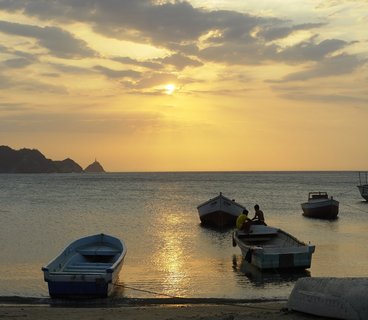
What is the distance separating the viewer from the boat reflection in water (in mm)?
18688

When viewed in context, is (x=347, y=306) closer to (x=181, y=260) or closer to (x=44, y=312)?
(x=44, y=312)

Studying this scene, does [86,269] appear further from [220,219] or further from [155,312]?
[220,219]

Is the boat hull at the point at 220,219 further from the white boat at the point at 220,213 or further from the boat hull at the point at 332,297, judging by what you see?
the boat hull at the point at 332,297

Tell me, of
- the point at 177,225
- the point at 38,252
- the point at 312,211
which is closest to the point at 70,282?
the point at 38,252

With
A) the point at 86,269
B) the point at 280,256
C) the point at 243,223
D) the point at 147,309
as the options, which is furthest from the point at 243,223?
the point at 147,309

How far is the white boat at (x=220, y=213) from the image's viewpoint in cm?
4097

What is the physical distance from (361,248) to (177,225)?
17.4 meters

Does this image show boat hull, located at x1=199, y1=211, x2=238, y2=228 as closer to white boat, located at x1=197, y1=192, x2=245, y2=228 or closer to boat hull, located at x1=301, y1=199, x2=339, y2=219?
white boat, located at x1=197, y1=192, x2=245, y2=228

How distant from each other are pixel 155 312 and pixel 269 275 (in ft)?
22.8

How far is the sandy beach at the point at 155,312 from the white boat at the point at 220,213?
2552cm

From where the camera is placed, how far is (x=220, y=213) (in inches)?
1618

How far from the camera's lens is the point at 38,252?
1033 inches

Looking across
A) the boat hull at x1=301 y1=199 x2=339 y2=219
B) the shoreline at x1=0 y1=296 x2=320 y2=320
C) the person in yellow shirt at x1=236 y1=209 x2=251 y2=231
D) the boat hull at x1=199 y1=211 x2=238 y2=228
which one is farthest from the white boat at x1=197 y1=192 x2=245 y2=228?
the shoreline at x1=0 y1=296 x2=320 y2=320

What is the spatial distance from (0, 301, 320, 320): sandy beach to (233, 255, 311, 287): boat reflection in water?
346 cm
